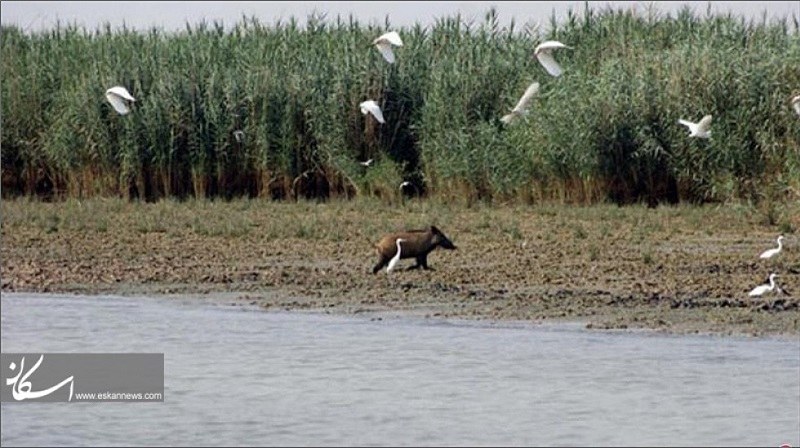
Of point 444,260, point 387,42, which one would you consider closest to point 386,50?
point 387,42

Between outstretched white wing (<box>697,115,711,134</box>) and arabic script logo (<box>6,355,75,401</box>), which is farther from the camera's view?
outstretched white wing (<box>697,115,711,134</box>)

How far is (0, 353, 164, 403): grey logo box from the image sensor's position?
1029cm

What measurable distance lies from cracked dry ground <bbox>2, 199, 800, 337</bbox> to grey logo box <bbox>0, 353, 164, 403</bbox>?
2.39 m

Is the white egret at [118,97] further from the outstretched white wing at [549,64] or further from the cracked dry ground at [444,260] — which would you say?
the outstretched white wing at [549,64]

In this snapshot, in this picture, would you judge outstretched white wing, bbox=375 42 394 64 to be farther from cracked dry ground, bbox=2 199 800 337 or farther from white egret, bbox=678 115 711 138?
white egret, bbox=678 115 711 138

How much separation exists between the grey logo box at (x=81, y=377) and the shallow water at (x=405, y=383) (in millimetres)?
90

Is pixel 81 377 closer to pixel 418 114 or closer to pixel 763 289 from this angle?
pixel 763 289

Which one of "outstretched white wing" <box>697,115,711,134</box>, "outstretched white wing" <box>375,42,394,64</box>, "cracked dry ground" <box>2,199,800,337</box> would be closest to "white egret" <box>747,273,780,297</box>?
"cracked dry ground" <box>2,199,800,337</box>

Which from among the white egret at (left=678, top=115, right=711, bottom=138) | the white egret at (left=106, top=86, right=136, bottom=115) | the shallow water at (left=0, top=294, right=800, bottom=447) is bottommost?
the shallow water at (left=0, top=294, right=800, bottom=447)

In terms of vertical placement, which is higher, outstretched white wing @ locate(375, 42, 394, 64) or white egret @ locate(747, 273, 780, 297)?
outstretched white wing @ locate(375, 42, 394, 64)

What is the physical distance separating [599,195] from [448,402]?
10.5 meters

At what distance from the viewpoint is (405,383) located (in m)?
10.8

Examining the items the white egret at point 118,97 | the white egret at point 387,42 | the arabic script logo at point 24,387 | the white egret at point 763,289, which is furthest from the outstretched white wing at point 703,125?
the arabic script logo at point 24,387

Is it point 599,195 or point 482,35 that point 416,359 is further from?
point 482,35
